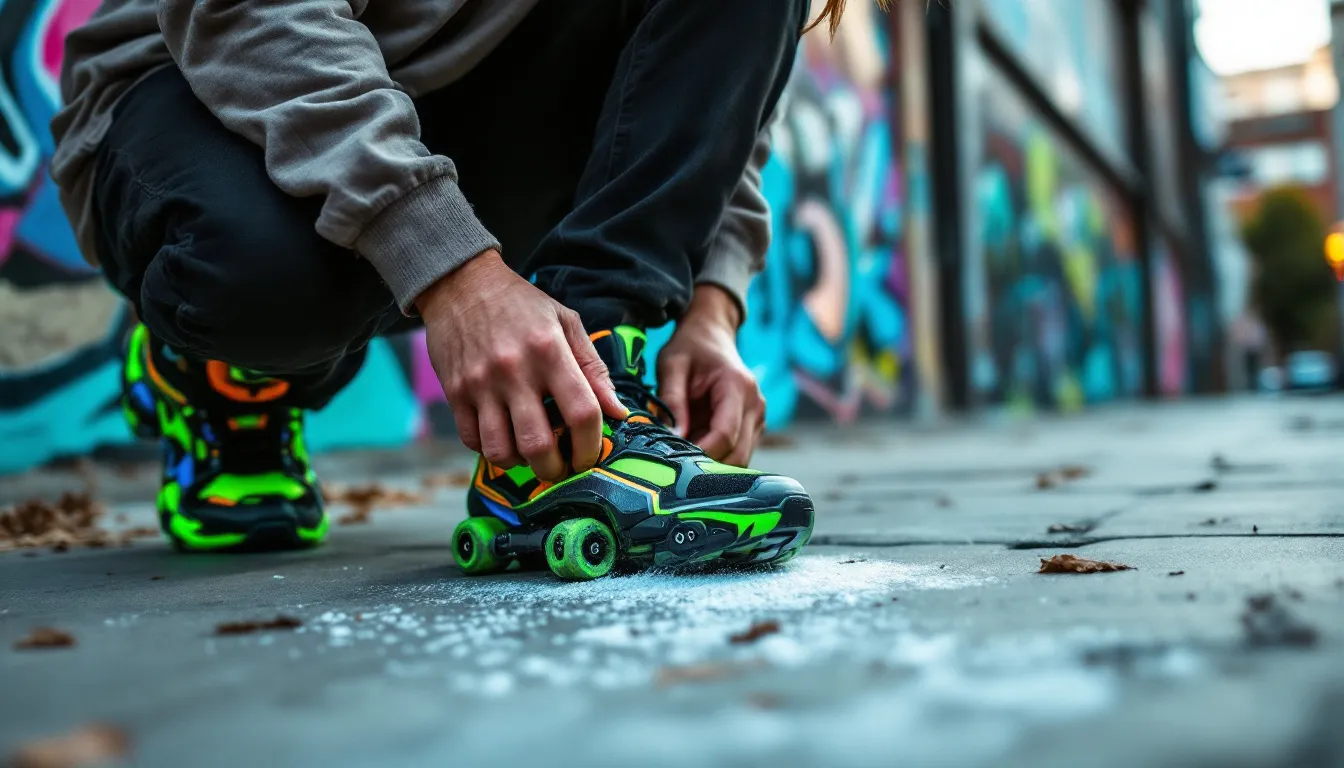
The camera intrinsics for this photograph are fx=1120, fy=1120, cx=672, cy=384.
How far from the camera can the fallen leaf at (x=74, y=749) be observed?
2.11ft

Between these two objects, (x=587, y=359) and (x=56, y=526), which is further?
(x=56, y=526)

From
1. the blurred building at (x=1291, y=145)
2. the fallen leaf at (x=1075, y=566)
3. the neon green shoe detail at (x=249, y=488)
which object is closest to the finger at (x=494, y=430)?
the fallen leaf at (x=1075, y=566)

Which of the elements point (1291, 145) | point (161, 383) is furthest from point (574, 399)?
point (1291, 145)

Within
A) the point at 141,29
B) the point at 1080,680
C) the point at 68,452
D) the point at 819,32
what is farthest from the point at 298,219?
the point at 819,32

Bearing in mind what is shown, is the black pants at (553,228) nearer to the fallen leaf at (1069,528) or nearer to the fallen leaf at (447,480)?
the fallen leaf at (1069,528)

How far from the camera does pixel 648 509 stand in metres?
1.27

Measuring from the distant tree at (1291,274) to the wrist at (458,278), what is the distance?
1780 inches

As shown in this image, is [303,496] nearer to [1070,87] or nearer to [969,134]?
[969,134]

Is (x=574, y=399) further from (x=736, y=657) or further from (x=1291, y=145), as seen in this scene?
(x=1291, y=145)

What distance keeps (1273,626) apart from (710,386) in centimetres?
91

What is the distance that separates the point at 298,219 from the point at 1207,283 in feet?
77.4

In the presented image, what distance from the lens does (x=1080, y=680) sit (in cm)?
75

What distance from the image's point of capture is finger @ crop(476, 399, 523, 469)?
4.09 feet

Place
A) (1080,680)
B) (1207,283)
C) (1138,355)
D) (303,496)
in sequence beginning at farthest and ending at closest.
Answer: (1207,283) < (1138,355) < (303,496) < (1080,680)
